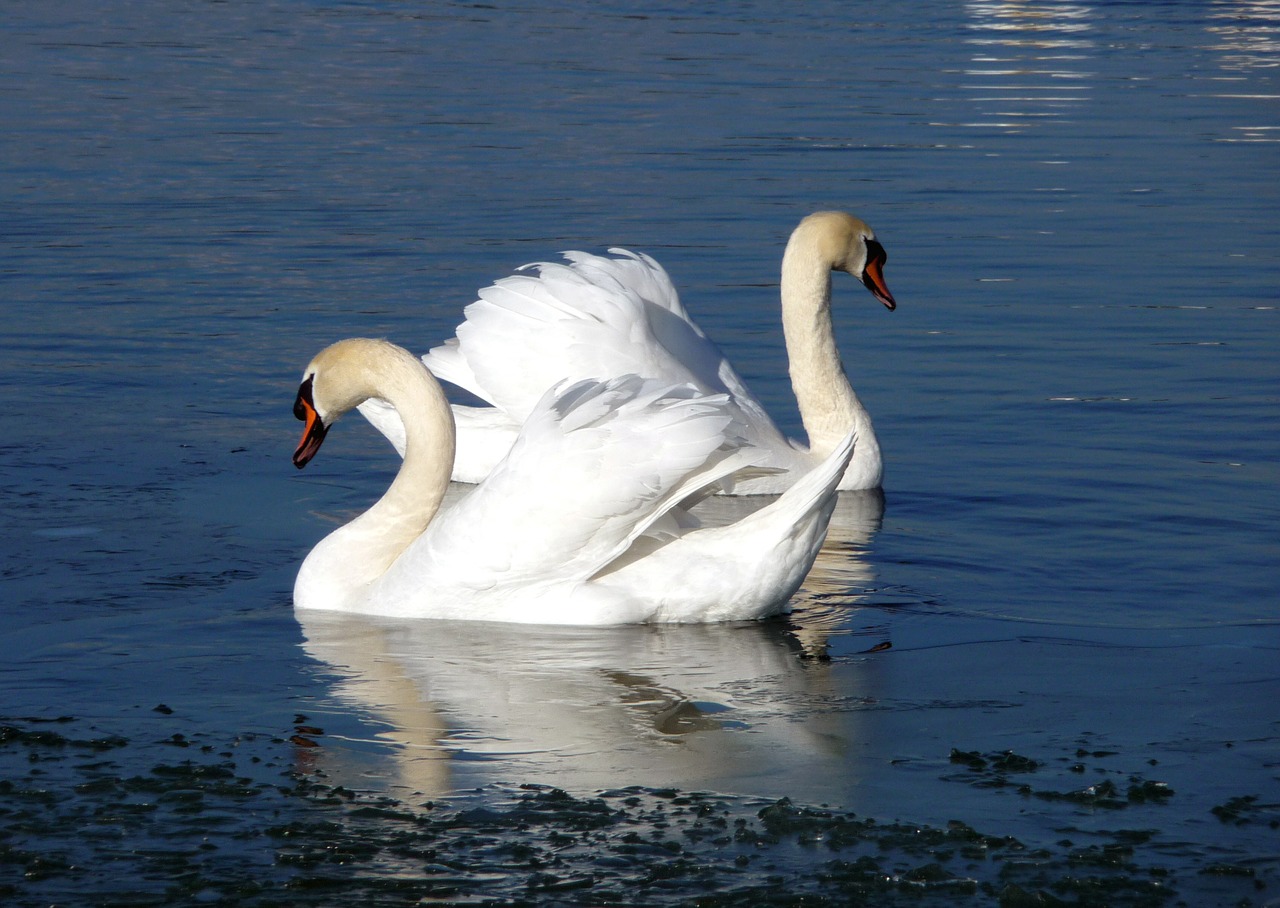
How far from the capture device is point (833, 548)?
7.94 m

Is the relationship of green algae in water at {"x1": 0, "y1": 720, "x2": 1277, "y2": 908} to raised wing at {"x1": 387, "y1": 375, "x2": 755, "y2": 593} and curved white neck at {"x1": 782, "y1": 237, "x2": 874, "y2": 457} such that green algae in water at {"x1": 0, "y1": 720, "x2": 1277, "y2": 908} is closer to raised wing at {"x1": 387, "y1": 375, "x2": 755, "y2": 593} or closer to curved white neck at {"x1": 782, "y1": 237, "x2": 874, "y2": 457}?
raised wing at {"x1": 387, "y1": 375, "x2": 755, "y2": 593}

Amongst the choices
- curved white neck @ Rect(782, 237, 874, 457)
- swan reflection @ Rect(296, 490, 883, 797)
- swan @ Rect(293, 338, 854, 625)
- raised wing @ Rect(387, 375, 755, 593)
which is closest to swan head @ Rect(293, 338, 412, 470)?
swan @ Rect(293, 338, 854, 625)

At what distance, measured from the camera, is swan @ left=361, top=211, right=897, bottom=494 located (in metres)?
8.63

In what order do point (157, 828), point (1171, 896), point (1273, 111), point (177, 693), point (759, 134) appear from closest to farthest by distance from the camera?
point (1171, 896), point (157, 828), point (177, 693), point (759, 134), point (1273, 111)

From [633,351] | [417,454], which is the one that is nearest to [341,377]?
[417,454]

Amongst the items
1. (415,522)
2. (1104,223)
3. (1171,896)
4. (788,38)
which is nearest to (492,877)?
(1171,896)

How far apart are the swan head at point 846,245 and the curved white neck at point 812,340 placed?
0.04 metres

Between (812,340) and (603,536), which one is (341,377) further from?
(812,340)

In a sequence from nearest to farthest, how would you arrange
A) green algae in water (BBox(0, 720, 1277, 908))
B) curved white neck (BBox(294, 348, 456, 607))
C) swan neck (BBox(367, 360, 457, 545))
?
green algae in water (BBox(0, 720, 1277, 908)) → curved white neck (BBox(294, 348, 456, 607)) → swan neck (BBox(367, 360, 457, 545))

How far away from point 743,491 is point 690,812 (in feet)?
13.2

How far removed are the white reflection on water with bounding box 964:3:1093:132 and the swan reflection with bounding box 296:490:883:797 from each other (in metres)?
13.1

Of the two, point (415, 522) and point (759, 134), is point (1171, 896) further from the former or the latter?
point (759, 134)

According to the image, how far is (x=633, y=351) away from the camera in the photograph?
856 centimetres

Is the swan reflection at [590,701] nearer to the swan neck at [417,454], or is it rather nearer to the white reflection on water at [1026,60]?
the swan neck at [417,454]
